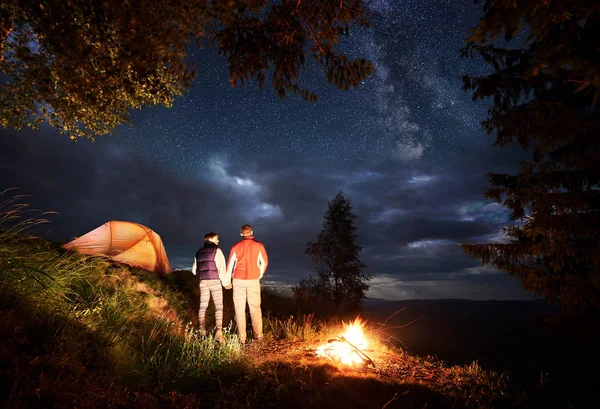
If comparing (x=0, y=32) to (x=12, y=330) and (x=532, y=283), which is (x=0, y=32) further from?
(x=532, y=283)

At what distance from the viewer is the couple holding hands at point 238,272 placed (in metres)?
7.94

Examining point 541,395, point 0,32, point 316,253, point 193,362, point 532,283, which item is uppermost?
point 0,32

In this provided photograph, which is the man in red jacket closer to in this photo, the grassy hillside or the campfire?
the grassy hillside

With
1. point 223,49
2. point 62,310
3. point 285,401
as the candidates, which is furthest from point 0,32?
point 285,401

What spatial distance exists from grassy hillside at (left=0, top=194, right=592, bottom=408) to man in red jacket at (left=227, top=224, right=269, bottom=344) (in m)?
1.54

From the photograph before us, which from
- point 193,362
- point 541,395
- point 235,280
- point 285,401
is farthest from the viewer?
point 235,280

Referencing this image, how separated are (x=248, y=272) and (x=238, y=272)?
0.84 ft

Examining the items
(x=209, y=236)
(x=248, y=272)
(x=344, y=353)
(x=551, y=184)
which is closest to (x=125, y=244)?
(x=209, y=236)

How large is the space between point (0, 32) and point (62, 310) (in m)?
5.77

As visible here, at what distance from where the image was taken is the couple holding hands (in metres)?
7.94

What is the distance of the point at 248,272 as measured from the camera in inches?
315

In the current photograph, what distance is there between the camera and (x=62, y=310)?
14.8 feet

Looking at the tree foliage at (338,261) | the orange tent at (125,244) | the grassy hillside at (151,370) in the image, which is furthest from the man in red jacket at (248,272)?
the tree foliage at (338,261)

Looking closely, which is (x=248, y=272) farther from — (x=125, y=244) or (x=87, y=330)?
(x=125, y=244)
